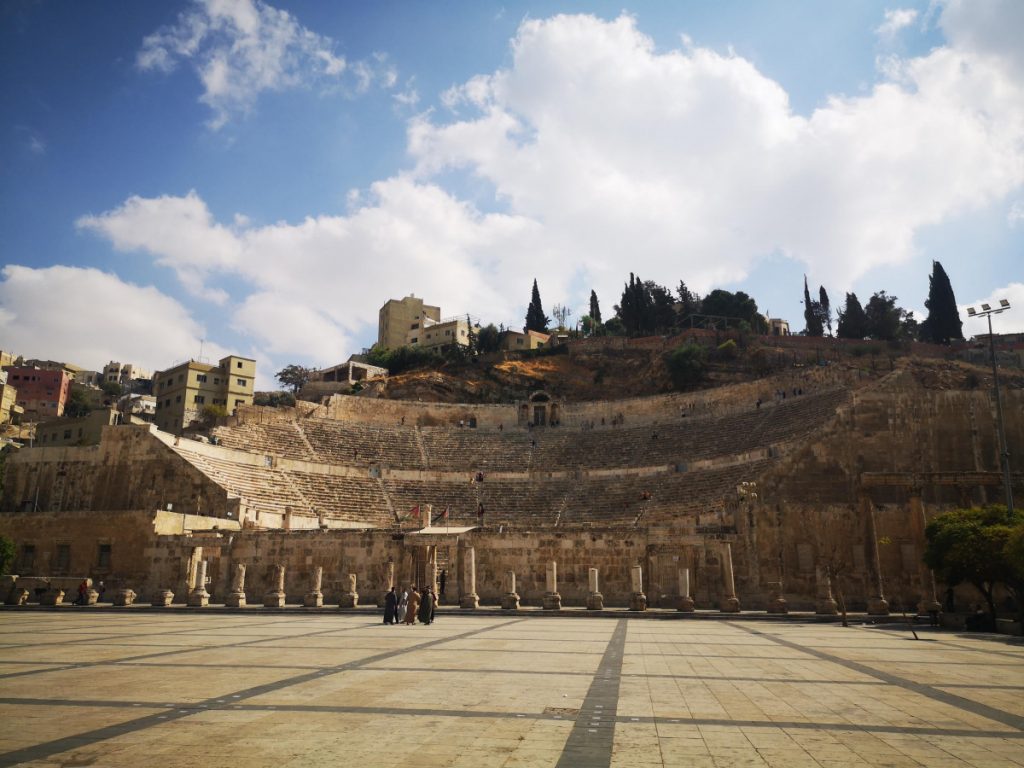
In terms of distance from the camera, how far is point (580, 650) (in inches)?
553

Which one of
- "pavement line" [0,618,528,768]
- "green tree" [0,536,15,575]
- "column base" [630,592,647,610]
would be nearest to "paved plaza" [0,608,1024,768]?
"pavement line" [0,618,528,768]

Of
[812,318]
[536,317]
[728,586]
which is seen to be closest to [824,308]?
[812,318]

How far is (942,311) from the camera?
7125 centimetres

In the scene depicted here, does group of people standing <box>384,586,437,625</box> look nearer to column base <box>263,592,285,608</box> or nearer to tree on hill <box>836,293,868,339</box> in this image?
column base <box>263,592,285,608</box>

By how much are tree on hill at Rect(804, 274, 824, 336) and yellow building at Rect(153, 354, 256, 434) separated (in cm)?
6256

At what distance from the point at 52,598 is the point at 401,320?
75480 mm

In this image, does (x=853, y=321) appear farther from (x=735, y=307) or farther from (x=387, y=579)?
(x=387, y=579)

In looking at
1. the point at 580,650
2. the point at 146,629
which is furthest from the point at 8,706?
the point at 146,629

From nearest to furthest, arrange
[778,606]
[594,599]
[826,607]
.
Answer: [826,607], [778,606], [594,599]

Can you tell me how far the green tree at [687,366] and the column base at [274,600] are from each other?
162 feet

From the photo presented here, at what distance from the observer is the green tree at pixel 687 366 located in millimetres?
68625

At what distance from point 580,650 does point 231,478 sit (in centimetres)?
2828

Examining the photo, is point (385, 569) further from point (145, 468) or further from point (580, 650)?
point (580, 650)

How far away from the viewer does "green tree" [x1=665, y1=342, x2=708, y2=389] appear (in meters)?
68.6
